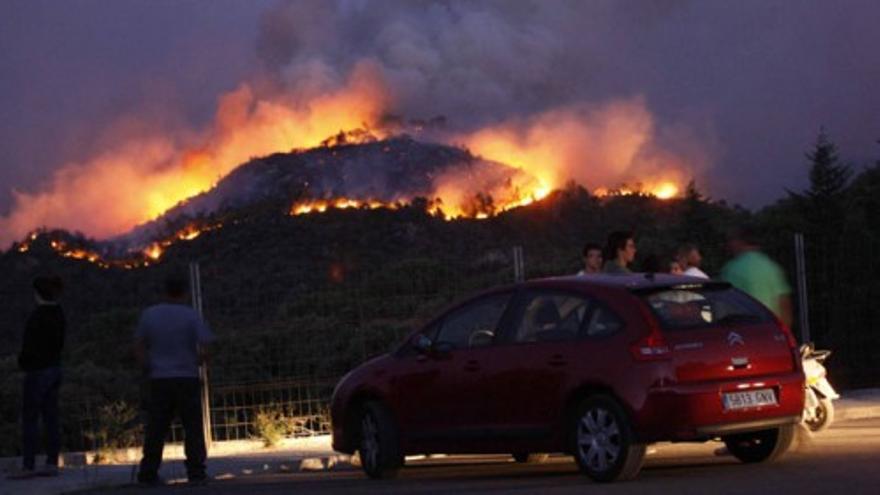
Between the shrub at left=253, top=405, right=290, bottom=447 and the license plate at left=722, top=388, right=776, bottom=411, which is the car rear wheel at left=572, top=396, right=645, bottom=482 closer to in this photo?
the license plate at left=722, top=388, right=776, bottom=411

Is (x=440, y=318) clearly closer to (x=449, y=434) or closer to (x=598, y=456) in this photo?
(x=449, y=434)

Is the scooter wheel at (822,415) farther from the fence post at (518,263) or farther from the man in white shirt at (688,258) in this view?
the fence post at (518,263)

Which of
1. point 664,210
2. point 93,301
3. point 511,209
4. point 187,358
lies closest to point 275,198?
point 511,209

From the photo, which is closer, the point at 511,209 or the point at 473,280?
the point at 473,280

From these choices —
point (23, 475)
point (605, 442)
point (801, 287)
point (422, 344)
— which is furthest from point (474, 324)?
point (801, 287)

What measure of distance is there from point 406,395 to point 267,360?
10542 mm

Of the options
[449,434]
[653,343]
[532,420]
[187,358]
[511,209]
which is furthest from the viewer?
[511,209]

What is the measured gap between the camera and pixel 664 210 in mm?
65875

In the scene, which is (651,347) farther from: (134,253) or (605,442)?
(134,253)

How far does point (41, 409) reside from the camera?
46.3 ft

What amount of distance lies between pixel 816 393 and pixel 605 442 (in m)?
3.36

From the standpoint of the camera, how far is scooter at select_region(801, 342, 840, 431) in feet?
44.4

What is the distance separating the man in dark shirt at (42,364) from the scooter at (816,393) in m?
6.73

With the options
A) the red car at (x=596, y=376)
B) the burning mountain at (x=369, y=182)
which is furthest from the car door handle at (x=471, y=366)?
the burning mountain at (x=369, y=182)
